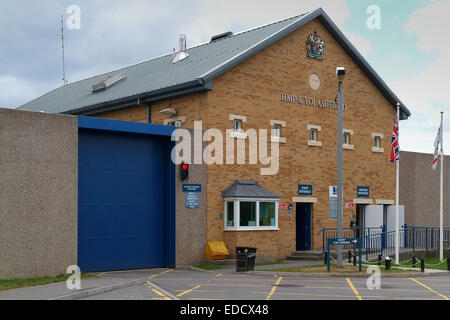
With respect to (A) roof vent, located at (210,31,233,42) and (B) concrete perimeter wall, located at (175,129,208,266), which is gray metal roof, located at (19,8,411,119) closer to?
(A) roof vent, located at (210,31,233,42)

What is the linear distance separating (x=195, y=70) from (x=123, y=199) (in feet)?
25.9

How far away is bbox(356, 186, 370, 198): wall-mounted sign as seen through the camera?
111 ft

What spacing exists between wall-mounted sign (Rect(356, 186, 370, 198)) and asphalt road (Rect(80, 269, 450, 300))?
10851mm

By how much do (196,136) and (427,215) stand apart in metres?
19.0

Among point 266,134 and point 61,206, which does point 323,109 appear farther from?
point 61,206

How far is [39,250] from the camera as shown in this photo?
20.6 m

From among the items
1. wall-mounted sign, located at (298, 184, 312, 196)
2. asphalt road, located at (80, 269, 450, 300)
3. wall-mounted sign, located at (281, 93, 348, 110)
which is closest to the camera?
asphalt road, located at (80, 269, 450, 300)

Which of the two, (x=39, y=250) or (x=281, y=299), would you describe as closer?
(x=281, y=299)

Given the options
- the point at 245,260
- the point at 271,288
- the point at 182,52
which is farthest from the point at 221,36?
the point at 271,288

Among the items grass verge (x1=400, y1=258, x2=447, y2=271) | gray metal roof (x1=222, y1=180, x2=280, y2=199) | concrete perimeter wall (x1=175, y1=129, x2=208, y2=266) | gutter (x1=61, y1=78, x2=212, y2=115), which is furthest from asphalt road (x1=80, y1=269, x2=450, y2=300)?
gutter (x1=61, y1=78, x2=212, y2=115)

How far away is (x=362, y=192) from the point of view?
34.0m

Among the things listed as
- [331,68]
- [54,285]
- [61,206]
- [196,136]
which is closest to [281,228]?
[196,136]

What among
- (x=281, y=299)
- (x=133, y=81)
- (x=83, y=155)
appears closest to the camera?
(x=281, y=299)

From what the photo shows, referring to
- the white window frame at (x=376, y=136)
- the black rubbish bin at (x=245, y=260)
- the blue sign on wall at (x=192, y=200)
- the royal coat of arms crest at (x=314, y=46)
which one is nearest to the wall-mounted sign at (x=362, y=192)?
the white window frame at (x=376, y=136)
